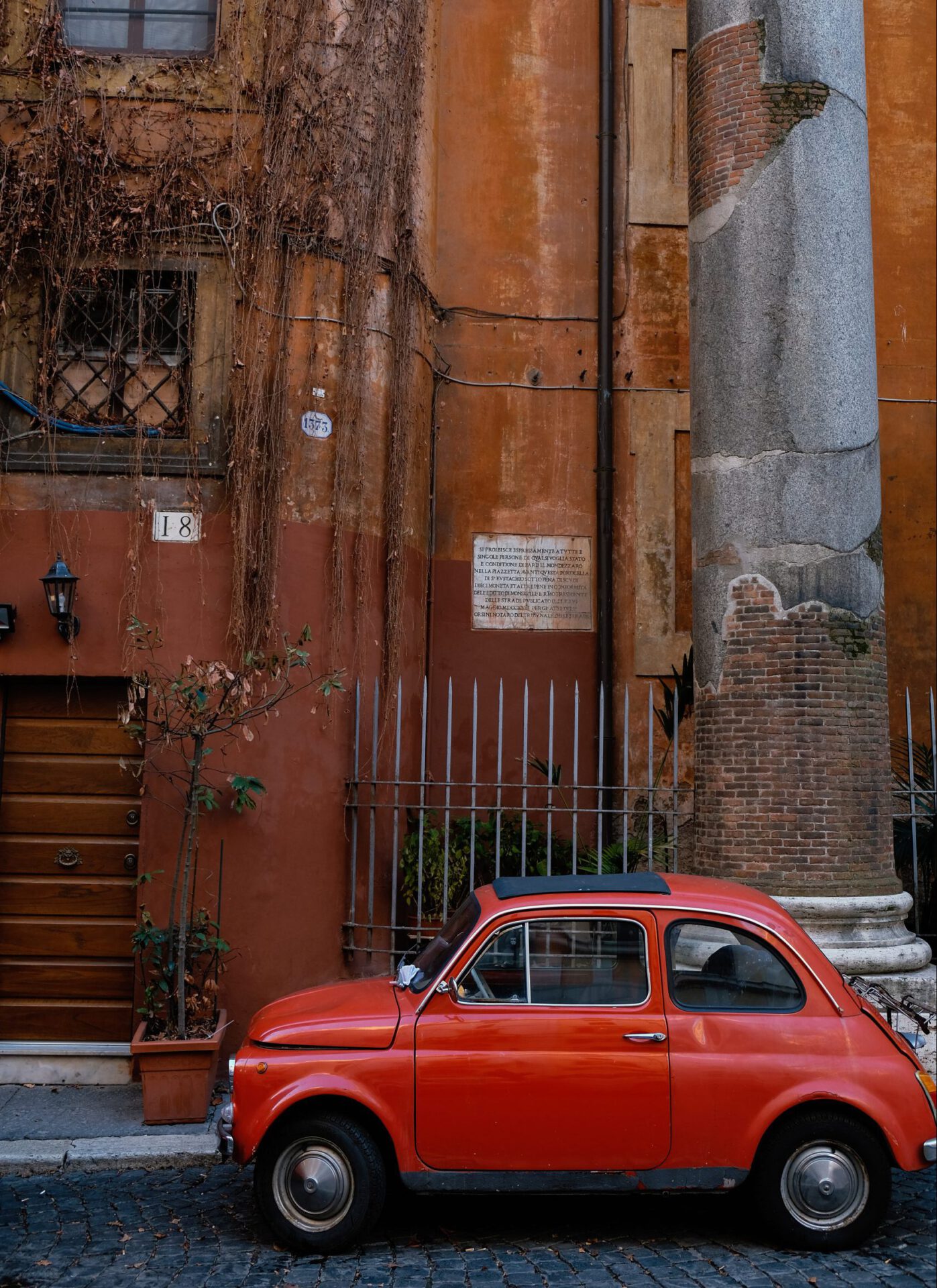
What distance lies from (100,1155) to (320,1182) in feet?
6.31

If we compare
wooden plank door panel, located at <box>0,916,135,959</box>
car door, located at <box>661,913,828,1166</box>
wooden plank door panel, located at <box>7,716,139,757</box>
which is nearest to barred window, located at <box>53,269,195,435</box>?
wooden plank door panel, located at <box>7,716,139,757</box>

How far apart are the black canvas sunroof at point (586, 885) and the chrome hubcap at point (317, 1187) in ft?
4.34

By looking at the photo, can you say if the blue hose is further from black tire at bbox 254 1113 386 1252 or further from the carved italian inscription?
black tire at bbox 254 1113 386 1252

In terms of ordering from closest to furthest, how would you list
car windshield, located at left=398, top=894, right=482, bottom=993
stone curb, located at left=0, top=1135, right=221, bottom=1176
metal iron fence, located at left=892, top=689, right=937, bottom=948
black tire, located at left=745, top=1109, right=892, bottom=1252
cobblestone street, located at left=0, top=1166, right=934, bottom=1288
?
cobblestone street, located at left=0, top=1166, right=934, bottom=1288, black tire, located at left=745, top=1109, right=892, bottom=1252, car windshield, located at left=398, top=894, right=482, bottom=993, stone curb, located at left=0, top=1135, right=221, bottom=1176, metal iron fence, located at left=892, top=689, right=937, bottom=948

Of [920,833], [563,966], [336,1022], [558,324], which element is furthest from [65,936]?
Answer: [558,324]

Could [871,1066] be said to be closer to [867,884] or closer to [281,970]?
[867,884]

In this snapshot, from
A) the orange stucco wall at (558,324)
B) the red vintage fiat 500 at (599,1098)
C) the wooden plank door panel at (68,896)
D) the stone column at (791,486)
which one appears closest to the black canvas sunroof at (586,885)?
the red vintage fiat 500 at (599,1098)

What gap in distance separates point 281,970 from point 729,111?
667 centimetres

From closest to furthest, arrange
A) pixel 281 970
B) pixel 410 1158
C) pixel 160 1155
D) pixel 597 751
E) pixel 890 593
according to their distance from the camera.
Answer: pixel 410 1158
pixel 160 1155
pixel 281 970
pixel 597 751
pixel 890 593

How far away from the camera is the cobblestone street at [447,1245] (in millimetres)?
4711

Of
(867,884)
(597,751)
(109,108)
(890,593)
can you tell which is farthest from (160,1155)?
(890,593)

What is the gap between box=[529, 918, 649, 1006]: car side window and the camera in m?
5.12

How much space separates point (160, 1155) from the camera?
20.7 feet

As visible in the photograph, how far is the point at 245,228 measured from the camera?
335 inches
